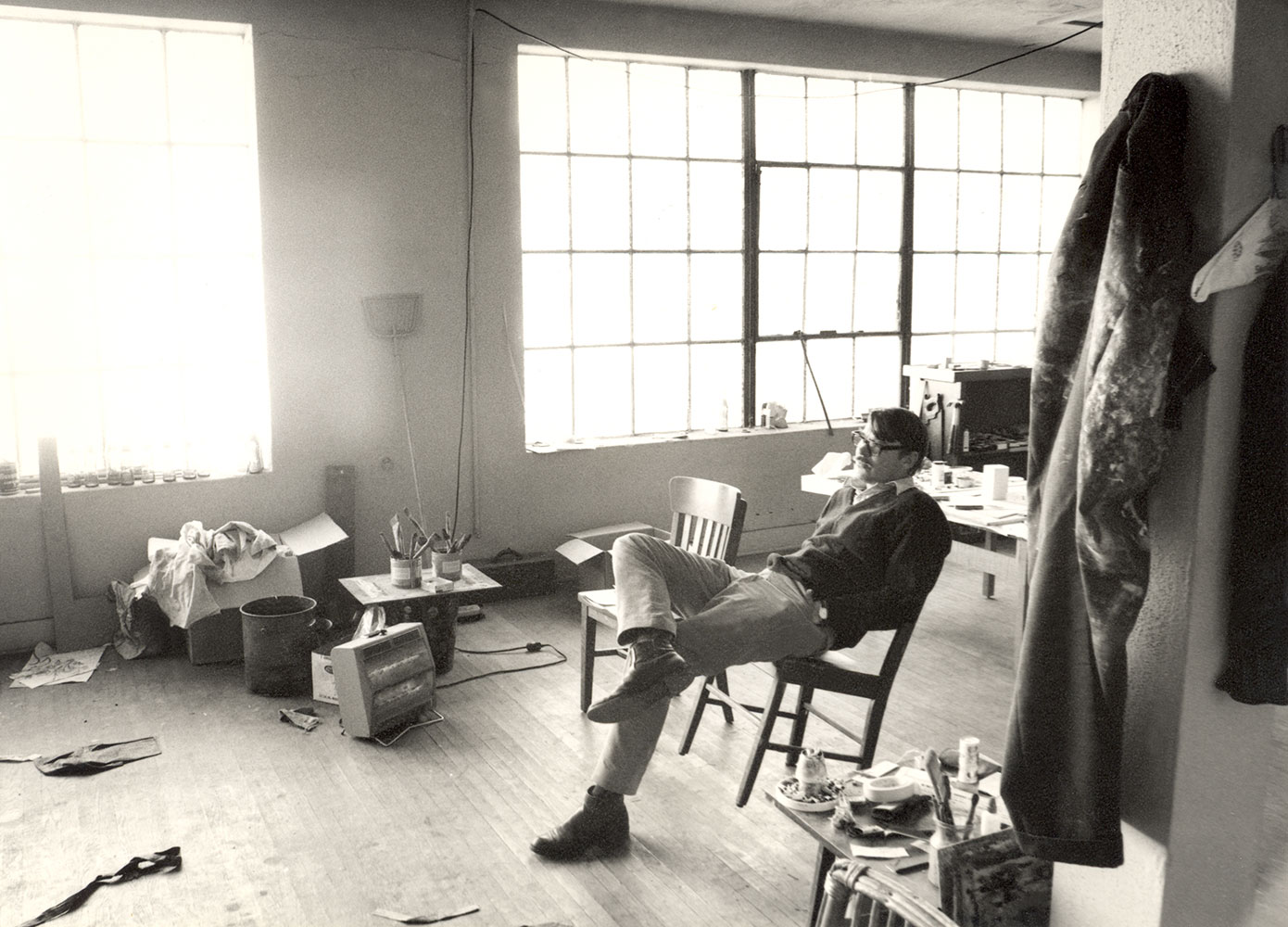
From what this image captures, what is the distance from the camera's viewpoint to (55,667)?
16.8 feet

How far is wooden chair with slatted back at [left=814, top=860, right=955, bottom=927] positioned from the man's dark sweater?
4.79 ft

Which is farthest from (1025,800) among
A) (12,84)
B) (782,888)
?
(12,84)

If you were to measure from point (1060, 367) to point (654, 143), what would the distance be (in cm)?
515

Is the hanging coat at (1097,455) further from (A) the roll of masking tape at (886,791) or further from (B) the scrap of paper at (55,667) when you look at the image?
(B) the scrap of paper at (55,667)

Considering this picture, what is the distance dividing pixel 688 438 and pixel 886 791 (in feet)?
14.7

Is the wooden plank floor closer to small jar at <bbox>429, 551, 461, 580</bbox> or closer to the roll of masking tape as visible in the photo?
small jar at <bbox>429, 551, 461, 580</bbox>

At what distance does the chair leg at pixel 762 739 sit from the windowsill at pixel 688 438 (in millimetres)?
3092

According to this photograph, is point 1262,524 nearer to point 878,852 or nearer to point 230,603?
point 878,852

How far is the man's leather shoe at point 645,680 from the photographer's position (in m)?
3.18

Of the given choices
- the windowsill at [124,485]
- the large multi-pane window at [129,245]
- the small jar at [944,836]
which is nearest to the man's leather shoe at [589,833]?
the small jar at [944,836]

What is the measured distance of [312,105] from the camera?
5711 millimetres

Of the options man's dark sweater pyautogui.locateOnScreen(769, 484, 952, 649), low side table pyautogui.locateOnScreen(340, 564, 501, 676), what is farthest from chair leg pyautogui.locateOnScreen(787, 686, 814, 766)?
low side table pyautogui.locateOnScreen(340, 564, 501, 676)

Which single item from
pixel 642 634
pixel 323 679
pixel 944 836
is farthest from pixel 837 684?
pixel 323 679

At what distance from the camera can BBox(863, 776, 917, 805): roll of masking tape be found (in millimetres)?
2576
